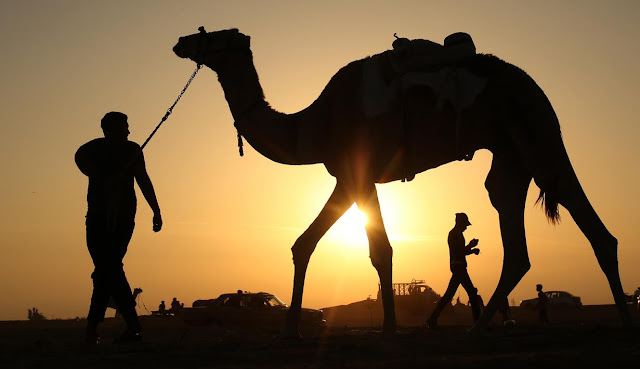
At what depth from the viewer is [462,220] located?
16.8 m

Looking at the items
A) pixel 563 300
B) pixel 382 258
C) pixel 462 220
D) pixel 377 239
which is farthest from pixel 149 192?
pixel 563 300

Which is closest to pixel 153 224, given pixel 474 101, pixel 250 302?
pixel 474 101

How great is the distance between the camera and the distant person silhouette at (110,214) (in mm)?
9969

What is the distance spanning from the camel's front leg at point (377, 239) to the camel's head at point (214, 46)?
3129mm

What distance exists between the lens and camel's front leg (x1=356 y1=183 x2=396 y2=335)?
10.3 meters

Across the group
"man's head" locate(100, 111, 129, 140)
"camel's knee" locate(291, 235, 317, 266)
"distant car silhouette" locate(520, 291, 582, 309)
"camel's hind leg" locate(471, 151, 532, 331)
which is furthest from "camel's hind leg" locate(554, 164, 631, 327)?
"distant car silhouette" locate(520, 291, 582, 309)

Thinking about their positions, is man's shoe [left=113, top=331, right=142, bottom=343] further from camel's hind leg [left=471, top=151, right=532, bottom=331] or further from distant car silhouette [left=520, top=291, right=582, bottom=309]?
distant car silhouette [left=520, top=291, right=582, bottom=309]

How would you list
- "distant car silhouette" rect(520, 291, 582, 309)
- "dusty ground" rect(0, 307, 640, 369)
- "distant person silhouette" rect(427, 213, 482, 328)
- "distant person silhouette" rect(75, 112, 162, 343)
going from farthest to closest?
"distant car silhouette" rect(520, 291, 582, 309) → "distant person silhouette" rect(427, 213, 482, 328) → "distant person silhouette" rect(75, 112, 162, 343) → "dusty ground" rect(0, 307, 640, 369)

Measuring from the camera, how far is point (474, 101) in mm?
10359

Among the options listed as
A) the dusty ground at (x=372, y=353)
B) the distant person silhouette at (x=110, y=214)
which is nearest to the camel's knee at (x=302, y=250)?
the dusty ground at (x=372, y=353)

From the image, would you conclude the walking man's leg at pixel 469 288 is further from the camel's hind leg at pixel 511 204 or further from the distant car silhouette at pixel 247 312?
the distant car silhouette at pixel 247 312

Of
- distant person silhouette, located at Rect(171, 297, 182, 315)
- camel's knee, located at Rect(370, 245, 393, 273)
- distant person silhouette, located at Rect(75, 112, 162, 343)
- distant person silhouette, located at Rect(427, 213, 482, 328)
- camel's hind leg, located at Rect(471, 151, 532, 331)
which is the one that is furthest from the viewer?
distant person silhouette, located at Rect(171, 297, 182, 315)

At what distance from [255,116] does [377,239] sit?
2545mm

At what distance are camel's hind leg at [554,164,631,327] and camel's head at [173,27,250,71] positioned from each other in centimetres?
492
